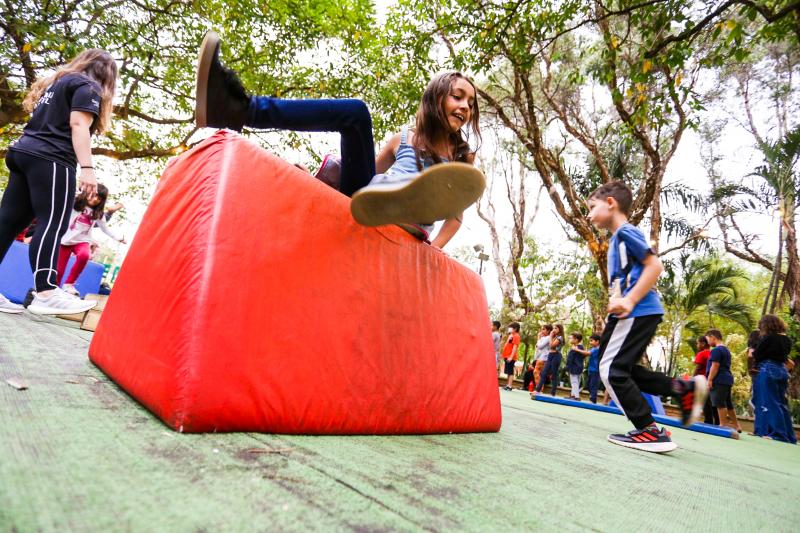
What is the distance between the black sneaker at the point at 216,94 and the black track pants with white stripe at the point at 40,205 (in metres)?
1.45

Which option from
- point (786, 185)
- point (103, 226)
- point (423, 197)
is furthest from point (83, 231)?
point (786, 185)

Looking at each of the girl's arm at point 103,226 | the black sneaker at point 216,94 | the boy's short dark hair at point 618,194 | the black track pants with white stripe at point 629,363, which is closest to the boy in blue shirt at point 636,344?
the black track pants with white stripe at point 629,363

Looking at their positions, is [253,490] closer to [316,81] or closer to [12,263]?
[12,263]

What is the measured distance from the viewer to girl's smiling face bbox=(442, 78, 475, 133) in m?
2.18

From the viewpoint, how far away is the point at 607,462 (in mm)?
1994

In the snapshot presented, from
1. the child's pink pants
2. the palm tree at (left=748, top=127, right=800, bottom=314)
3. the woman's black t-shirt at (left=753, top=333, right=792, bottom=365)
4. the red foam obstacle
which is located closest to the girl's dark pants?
the red foam obstacle

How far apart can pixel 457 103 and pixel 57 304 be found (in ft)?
8.16

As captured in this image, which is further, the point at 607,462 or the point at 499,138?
the point at 499,138

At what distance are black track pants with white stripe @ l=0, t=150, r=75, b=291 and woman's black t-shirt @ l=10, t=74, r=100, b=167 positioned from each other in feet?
0.19

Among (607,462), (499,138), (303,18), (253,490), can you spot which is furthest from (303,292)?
(499,138)

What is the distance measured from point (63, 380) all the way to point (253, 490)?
3.66ft

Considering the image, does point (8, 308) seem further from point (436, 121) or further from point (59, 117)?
point (436, 121)

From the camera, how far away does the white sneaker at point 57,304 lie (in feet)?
8.22

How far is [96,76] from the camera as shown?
2.72 metres
